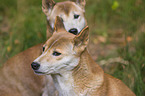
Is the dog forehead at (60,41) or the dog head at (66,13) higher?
the dog forehead at (60,41)

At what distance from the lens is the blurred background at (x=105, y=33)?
508 cm

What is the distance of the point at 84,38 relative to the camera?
3.27 m

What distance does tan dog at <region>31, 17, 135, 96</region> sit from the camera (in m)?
3.16

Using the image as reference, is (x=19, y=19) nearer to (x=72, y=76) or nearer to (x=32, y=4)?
(x=32, y=4)

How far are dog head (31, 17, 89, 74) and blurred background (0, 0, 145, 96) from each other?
185 centimetres

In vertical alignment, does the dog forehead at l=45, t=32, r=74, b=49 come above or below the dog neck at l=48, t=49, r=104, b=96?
above

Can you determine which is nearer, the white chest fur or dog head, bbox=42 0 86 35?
the white chest fur

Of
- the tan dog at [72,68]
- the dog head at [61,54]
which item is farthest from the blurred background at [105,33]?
the dog head at [61,54]

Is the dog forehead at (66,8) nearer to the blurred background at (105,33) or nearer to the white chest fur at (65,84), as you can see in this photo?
the blurred background at (105,33)

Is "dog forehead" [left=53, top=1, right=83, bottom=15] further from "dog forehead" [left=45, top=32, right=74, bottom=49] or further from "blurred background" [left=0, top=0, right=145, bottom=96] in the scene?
"dog forehead" [left=45, top=32, right=74, bottom=49]

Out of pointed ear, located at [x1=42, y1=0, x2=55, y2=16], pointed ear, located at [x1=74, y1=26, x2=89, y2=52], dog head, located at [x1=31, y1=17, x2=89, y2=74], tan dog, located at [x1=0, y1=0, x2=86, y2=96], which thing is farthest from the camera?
pointed ear, located at [x1=42, y1=0, x2=55, y2=16]

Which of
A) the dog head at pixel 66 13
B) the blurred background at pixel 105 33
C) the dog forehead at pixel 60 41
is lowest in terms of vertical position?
the blurred background at pixel 105 33

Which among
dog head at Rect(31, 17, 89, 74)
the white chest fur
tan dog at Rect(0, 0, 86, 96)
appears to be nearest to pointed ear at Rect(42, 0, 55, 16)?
tan dog at Rect(0, 0, 86, 96)

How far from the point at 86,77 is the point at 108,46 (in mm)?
3774
